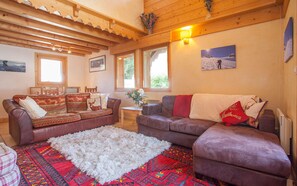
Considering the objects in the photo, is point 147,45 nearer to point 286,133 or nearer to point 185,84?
point 185,84

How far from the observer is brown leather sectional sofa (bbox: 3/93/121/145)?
2.59 metres

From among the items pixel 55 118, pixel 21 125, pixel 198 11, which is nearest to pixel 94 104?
pixel 55 118

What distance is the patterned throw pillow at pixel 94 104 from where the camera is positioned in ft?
12.7

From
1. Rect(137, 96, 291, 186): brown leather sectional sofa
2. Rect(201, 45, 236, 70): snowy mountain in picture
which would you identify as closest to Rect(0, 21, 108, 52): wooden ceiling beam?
Rect(201, 45, 236, 70): snowy mountain in picture

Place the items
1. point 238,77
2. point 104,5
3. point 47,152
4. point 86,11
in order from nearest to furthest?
point 47,152 → point 238,77 → point 86,11 → point 104,5

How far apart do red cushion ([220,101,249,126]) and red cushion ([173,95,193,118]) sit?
27.3 inches

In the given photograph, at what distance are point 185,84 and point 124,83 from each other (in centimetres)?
224

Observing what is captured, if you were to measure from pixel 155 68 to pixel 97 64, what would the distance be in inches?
106

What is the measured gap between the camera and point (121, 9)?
3.69 m

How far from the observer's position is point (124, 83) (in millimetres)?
5109

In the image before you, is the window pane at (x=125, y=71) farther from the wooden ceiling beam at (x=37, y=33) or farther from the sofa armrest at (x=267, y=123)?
the sofa armrest at (x=267, y=123)

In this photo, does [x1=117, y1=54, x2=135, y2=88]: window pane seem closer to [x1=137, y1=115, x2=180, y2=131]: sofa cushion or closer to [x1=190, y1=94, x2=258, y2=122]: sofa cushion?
[x1=137, y1=115, x2=180, y2=131]: sofa cushion

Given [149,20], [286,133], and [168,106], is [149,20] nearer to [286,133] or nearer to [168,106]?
[168,106]

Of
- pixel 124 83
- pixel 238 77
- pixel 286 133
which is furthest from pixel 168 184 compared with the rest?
pixel 124 83
